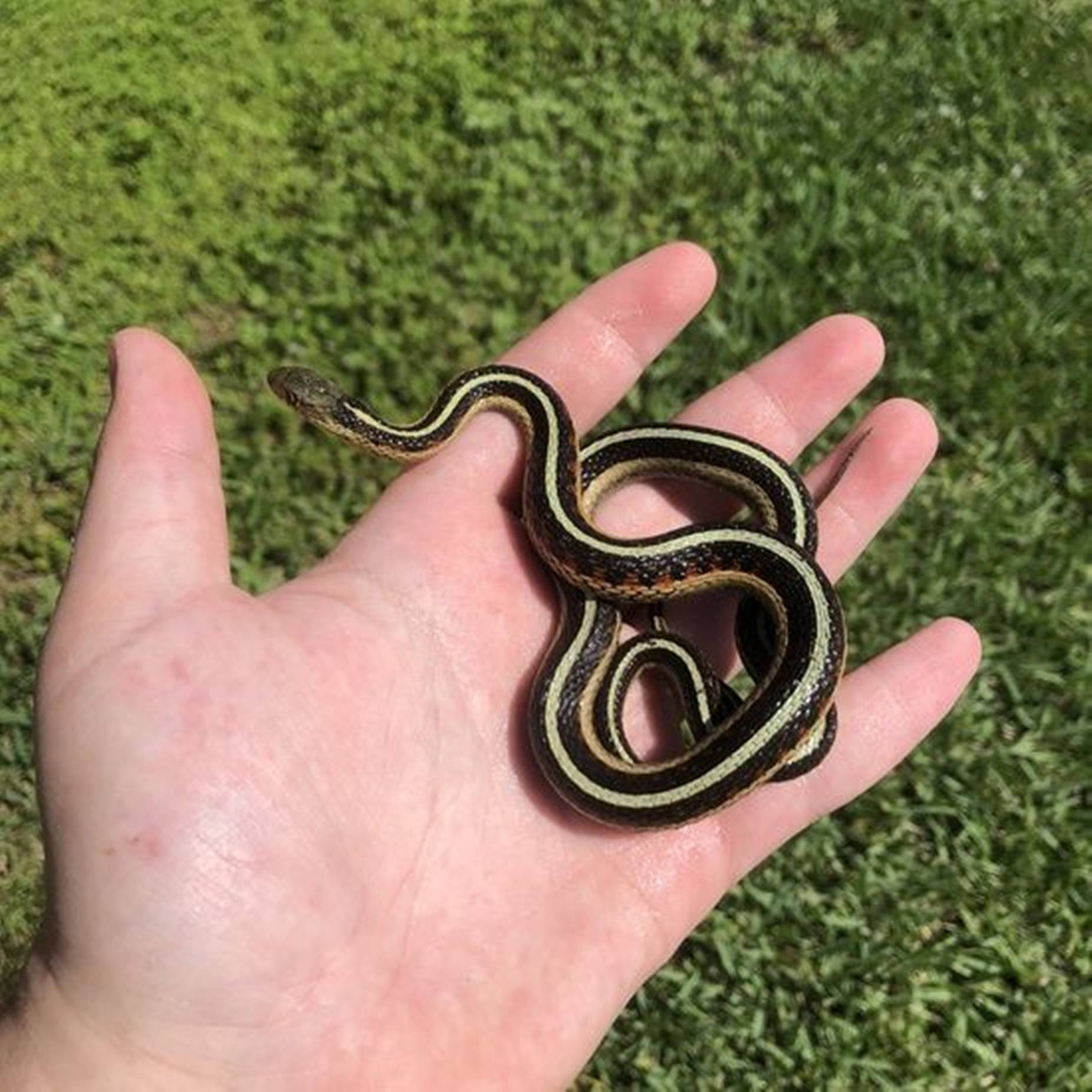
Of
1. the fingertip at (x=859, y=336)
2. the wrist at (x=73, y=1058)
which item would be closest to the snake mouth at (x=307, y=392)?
the fingertip at (x=859, y=336)

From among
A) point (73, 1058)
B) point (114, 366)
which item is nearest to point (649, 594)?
point (114, 366)

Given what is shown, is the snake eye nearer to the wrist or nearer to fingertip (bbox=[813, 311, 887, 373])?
fingertip (bbox=[813, 311, 887, 373])

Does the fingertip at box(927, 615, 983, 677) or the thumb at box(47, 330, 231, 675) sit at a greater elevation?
the thumb at box(47, 330, 231, 675)

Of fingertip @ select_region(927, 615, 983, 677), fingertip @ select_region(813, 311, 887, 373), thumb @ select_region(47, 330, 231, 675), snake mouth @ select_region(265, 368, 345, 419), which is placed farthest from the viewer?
fingertip @ select_region(813, 311, 887, 373)

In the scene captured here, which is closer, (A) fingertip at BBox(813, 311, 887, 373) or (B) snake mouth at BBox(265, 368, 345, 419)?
(B) snake mouth at BBox(265, 368, 345, 419)

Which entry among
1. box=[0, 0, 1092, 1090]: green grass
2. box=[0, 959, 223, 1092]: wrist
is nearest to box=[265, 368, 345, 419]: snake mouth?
box=[0, 0, 1092, 1090]: green grass

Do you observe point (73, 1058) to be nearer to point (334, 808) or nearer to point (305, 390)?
point (334, 808)

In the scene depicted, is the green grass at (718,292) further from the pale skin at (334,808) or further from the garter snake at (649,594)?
the garter snake at (649,594)

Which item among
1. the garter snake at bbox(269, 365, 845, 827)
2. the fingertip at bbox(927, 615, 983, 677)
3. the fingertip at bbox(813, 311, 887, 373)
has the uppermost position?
the fingertip at bbox(813, 311, 887, 373)
